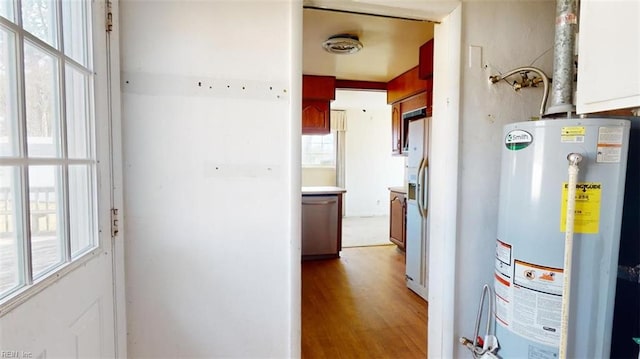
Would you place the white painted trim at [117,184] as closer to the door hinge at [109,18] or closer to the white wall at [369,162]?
the door hinge at [109,18]

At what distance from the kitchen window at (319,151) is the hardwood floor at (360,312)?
331 cm

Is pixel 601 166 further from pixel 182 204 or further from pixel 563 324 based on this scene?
pixel 182 204

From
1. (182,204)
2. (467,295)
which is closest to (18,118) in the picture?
(182,204)

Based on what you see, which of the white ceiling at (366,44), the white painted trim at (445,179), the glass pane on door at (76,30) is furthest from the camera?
the white ceiling at (366,44)

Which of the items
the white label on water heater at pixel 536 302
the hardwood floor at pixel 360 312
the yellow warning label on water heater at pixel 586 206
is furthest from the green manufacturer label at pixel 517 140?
the hardwood floor at pixel 360 312

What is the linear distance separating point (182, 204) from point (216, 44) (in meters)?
0.69

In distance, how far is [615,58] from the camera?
1.07 m

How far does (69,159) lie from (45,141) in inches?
4.4

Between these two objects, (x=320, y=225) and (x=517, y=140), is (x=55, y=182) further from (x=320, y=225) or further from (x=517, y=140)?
(x=320, y=225)

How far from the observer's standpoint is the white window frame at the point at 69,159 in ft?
2.42

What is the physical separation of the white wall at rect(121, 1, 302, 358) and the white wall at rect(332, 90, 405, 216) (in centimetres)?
565

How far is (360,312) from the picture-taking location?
2578 millimetres

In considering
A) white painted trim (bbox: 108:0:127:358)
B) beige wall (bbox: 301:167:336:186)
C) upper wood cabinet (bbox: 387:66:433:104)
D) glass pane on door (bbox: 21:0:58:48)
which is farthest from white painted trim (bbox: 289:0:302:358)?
beige wall (bbox: 301:167:336:186)

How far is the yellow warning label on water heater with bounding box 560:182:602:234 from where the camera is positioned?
47.0 inches
